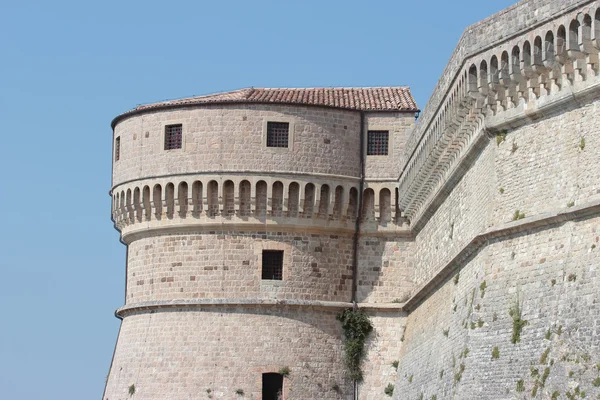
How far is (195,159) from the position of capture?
101 ft

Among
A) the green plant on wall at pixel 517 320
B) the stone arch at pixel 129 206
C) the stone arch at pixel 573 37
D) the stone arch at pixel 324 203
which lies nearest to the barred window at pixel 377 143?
the stone arch at pixel 324 203

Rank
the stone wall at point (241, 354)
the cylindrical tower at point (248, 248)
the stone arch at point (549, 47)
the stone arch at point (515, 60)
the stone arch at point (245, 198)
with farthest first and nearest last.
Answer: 1. the stone arch at point (245, 198)
2. the cylindrical tower at point (248, 248)
3. the stone wall at point (241, 354)
4. the stone arch at point (515, 60)
5. the stone arch at point (549, 47)

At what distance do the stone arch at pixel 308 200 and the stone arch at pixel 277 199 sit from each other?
1.87 ft

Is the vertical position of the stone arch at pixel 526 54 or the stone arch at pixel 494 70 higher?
the stone arch at pixel 494 70

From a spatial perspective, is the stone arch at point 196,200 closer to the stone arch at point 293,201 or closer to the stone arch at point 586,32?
the stone arch at point 293,201

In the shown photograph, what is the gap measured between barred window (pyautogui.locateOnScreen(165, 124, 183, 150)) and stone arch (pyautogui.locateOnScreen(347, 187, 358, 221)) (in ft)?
14.3

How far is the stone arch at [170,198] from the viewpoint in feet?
101

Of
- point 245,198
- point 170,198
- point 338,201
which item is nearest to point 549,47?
point 338,201

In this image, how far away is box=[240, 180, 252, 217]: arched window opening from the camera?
99.3ft

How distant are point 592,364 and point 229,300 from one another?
13.5 meters

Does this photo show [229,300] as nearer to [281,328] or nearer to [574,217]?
[281,328]

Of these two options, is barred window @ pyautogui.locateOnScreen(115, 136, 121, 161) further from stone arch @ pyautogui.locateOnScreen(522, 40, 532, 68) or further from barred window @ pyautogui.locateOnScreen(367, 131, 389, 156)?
stone arch @ pyautogui.locateOnScreen(522, 40, 532, 68)

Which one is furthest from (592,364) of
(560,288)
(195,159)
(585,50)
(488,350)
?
(195,159)

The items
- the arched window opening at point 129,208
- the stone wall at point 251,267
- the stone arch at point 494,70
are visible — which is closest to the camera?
the stone arch at point 494,70
